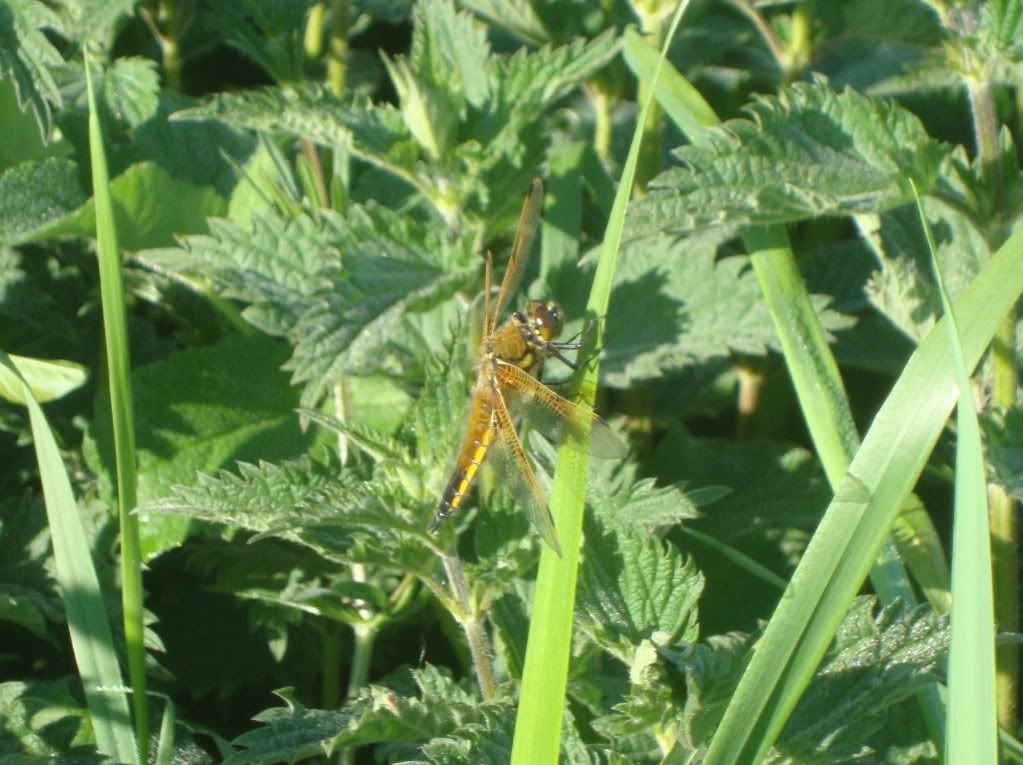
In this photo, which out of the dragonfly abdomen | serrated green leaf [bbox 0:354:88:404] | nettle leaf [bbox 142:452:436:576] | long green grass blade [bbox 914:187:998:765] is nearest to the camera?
long green grass blade [bbox 914:187:998:765]

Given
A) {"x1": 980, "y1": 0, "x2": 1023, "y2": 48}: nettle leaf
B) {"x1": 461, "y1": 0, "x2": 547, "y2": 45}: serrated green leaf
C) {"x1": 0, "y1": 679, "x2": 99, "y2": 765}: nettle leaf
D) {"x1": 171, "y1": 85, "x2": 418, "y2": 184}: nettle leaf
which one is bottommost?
{"x1": 0, "y1": 679, "x2": 99, "y2": 765}: nettle leaf

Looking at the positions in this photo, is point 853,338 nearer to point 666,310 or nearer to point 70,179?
point 666,310

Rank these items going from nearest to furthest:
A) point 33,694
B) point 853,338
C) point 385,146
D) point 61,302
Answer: point 33,694 < point 385,146 < point 61,302 < point 853,338

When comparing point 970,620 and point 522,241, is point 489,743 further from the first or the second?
point 522,241

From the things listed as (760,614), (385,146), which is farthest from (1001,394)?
(385,146)

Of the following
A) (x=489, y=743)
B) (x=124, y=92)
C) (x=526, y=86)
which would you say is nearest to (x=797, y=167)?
(x=526, y=86)

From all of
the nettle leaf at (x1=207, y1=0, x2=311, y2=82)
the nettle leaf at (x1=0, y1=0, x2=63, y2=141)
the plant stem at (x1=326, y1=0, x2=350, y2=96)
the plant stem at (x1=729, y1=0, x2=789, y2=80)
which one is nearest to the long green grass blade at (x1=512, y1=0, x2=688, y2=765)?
the nettle leaf at (x1=0, y1=0, x2=63, y2=141)

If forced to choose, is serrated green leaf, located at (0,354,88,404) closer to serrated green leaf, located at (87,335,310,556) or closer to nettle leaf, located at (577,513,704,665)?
serrated green leaf, located at (87,335,310,556)
